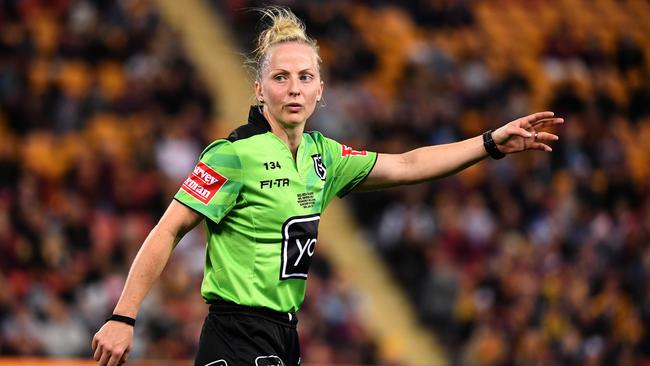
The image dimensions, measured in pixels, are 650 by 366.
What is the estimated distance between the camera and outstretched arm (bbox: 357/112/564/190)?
4.88 m

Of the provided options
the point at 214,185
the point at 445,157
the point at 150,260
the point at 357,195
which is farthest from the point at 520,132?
the point at 357,195

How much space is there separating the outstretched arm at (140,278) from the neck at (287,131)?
498 mm

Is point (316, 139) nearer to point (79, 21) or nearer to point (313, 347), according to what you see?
point (313, 347)

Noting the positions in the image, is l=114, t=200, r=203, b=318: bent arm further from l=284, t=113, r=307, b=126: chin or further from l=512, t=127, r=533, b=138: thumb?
l=512, t=127, r=533, b=138: thumb

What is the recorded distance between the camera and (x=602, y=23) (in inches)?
690

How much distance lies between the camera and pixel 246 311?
4.48 meters

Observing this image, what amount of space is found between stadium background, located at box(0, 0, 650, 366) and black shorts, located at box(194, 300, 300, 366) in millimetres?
6315

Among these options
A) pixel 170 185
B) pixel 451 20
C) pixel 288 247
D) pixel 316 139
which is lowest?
pixel 288 247

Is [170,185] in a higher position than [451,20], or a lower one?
lower

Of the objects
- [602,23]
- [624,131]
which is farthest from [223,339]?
[602,23]

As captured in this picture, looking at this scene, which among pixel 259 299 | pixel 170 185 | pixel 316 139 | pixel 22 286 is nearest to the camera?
pixel 259 299

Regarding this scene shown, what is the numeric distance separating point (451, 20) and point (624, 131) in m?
2.83

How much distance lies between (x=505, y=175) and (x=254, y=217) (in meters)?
9.57

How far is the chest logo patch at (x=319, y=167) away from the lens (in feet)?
15.6
